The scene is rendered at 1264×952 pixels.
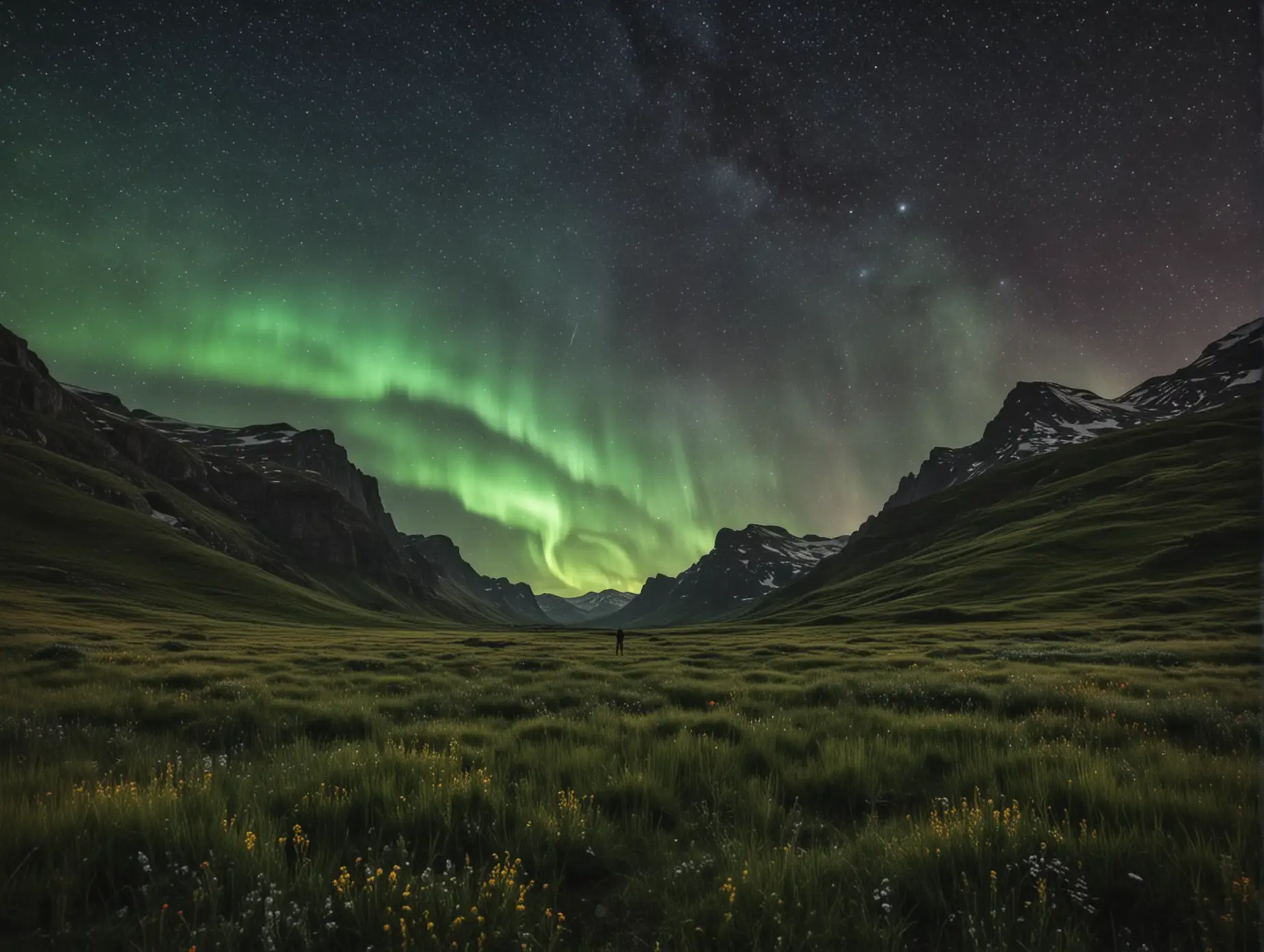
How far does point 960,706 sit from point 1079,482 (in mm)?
171690

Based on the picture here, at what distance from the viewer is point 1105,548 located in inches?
3679

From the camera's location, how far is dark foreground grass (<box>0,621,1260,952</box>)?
3.22m

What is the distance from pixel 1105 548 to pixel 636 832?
120978 mm

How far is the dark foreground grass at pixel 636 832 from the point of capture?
3.22 m

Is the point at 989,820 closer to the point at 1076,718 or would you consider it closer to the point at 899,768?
the point at 899,768

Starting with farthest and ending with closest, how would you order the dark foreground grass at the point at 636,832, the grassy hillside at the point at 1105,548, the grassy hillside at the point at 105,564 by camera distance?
the grassy hillside at the point at 105,564
the grassy hillside at the point at 1105,548
the dark foreground grass at the point at 636,832

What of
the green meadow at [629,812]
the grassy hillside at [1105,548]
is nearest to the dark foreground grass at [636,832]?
the green meadow at [629,812]

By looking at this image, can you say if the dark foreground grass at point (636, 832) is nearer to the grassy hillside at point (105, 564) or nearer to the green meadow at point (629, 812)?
the green meadow at point (629, 812)

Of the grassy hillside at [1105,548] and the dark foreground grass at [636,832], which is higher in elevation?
the grassy hillside at [1105,548]

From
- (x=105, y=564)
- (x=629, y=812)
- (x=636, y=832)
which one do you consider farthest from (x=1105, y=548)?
(x=105, y=564)

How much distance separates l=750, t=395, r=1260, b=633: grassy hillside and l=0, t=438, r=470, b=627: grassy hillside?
112301 millimetres

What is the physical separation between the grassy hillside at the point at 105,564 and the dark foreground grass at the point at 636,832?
80.6 metres

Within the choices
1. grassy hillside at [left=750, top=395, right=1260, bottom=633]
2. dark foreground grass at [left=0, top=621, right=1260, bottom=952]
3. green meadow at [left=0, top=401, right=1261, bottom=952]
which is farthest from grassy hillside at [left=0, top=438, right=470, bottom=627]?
grassy hillside at [left=750, top=395, right=1260, bottom=633]

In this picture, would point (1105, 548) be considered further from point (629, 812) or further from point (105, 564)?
point (105, 564)
